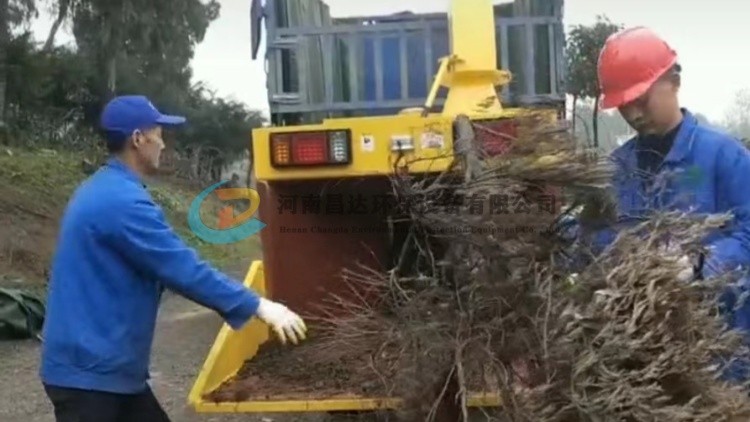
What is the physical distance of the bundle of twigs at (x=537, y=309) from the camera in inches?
105

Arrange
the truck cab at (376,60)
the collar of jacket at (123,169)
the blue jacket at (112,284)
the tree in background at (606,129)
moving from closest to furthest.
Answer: the tree in background at (606,129)
the blue jacket at (112,284)
the collar of jacket at (123,169)
the truck cab at (376,60)

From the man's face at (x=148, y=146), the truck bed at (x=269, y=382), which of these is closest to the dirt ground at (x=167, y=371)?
the truck bed at (x=269, y=382)

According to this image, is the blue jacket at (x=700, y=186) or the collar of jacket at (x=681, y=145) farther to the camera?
the collar of jacket at (x=681, y=145)

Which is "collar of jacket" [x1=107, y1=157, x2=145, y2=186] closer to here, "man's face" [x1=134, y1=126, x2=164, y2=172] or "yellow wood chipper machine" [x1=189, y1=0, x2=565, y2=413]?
"man's face" [x1=134, y1=126, x2=164, y2=172]

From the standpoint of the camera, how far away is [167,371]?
7.55 metres

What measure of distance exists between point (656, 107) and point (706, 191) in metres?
0.28

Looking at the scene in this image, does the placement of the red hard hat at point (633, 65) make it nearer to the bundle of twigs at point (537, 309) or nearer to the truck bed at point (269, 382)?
the bundle of twigs at point (537, 309)

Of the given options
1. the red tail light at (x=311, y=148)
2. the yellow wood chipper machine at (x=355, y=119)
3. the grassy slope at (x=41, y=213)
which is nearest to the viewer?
the yellow wood chipper machine at (x=355, y=119)

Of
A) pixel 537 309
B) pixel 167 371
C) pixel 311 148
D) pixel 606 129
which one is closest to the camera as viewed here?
pixel 537 309

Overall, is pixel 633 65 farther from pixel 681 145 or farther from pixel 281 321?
pixel 281 321

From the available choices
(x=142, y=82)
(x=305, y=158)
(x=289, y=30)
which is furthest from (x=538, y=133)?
(x=142, y=82)

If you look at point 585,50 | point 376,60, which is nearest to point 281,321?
point 376,60

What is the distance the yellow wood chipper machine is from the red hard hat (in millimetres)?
303

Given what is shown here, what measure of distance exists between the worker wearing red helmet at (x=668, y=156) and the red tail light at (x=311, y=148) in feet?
4.96
